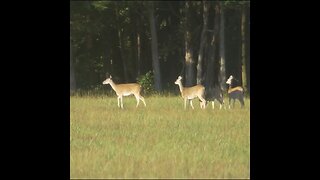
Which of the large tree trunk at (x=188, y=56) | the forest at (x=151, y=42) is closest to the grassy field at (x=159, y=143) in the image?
the large tree trunk at (x=188, y=56)

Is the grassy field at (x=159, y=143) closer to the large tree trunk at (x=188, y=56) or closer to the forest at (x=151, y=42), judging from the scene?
the large tree trunk at (x=188, y=56)

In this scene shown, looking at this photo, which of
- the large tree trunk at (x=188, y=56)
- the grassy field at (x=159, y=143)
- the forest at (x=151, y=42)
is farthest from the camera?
the forest at (x=151, y=42)

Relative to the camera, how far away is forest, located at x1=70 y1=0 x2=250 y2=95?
1480 inches

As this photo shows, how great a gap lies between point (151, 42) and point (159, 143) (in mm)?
26120

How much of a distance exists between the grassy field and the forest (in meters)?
16.9

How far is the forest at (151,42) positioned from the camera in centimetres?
3759

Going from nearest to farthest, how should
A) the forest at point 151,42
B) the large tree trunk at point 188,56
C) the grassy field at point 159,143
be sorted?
the grassy field at point 159,143 < the large tree trunk at point 188,56 < the forest at point 151,42

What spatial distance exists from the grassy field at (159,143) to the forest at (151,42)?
55.5 ft

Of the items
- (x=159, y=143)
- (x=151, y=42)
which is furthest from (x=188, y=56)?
(x=159, y=143)
